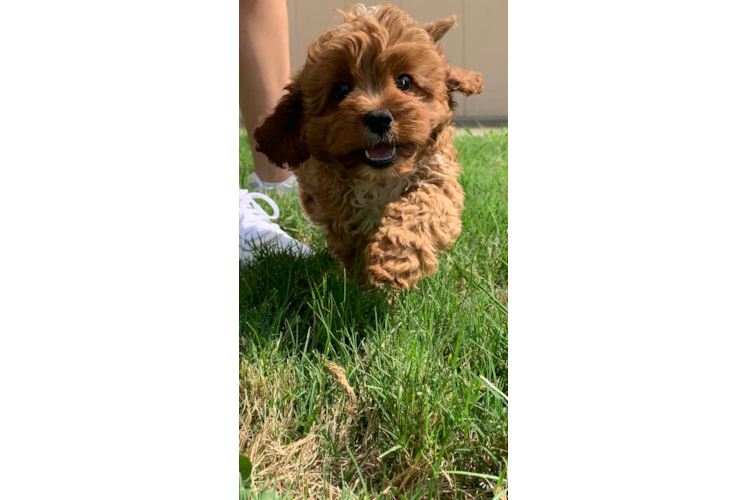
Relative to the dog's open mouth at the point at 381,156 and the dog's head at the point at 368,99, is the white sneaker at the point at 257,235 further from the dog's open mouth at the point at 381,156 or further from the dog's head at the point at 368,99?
the dog's open mouth at the point at 381,156

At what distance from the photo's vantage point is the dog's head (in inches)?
81.0

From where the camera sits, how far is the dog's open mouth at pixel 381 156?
6.97 ft

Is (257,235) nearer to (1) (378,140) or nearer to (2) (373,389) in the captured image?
(1) (378,140)

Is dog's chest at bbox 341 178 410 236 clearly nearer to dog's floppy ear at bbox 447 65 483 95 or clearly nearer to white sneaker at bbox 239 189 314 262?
white sneaker at bbox 239 189 314 262

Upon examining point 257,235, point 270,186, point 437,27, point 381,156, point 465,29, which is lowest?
point 257,235

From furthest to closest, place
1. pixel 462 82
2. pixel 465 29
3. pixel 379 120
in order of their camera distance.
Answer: pixel 465 29 → pixel 462 82 → pixel 379 120

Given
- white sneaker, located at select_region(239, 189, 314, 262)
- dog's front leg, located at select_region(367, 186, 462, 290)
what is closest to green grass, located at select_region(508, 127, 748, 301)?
dog's front leg, located at select_region(367, 186, 462, 290)

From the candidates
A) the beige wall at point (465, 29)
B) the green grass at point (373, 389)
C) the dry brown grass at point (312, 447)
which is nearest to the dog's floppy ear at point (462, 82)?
the green grass at point (373, 389)

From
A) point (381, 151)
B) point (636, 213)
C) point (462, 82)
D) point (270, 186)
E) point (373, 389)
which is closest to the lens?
point (636, 213)

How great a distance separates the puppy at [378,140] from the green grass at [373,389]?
20 cm

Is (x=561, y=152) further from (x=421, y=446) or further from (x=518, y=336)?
(x=421, y=446)

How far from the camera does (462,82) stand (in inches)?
93.0

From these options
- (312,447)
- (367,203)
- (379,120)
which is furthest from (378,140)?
(312,447)

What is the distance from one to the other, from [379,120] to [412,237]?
418 mm
